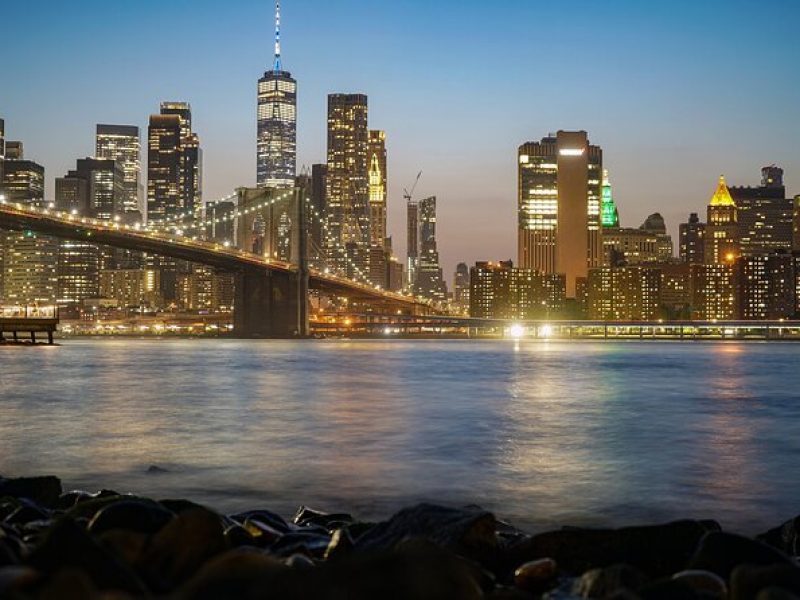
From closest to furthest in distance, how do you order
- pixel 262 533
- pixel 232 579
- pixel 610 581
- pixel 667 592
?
pixel 232 579
pixel 667 592
pixel 610 581
pixel 262 533

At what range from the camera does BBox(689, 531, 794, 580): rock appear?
142 inches

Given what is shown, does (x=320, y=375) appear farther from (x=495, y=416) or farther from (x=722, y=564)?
(x=722, y=564)

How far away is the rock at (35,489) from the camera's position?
663 cm

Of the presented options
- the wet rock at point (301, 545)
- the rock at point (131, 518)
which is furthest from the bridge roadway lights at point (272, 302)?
the rock at point (131, 518)

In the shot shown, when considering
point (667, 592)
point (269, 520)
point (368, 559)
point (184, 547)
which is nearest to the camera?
point (368, 559)

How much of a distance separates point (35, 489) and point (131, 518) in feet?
10.3

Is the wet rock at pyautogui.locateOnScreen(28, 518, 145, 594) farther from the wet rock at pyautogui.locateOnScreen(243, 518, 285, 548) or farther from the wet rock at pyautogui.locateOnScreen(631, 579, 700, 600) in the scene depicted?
the wet rock at pyautogui.locateOnScreen(243, 518, 285, 548)

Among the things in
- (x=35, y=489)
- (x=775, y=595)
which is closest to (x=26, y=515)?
(x=35, y=489)

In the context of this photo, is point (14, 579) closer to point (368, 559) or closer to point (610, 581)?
point (368, 559)

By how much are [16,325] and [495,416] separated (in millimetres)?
51899

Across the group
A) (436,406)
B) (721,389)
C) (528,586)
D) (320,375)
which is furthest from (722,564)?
(320,375)

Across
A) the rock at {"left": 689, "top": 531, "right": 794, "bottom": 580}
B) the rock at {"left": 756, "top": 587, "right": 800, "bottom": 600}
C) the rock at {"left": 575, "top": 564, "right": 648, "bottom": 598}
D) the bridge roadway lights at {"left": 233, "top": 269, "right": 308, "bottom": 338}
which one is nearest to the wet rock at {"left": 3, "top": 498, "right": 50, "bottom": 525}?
the rock at {"left": 575, "top": 564, "right": 648, "bottom": 598}

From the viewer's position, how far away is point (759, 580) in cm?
282

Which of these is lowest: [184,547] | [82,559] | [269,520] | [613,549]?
[269,520]
